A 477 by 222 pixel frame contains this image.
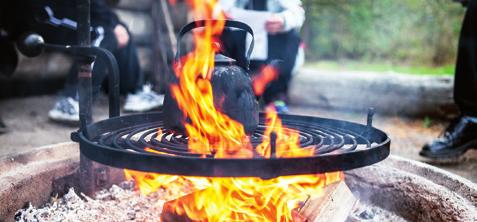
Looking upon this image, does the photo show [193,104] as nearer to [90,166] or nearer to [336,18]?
[90,166]

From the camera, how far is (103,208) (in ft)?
6.77

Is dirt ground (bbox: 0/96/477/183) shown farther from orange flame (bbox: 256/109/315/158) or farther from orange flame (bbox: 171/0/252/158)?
orange flame (bbox: 171/0/252/158)

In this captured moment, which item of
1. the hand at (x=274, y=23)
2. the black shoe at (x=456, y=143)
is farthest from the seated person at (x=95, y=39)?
the black shoe at (x=456, y=143)

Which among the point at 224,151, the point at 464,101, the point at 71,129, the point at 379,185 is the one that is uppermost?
the point at 224,151

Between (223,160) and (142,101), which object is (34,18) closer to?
(142,101)

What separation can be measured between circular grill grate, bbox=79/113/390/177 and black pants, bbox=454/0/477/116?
5.73 ft

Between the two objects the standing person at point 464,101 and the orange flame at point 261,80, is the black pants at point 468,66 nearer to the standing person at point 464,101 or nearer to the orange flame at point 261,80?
the standing person at point 464,101

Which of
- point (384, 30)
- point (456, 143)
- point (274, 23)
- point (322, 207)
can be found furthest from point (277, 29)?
point (384, 30)

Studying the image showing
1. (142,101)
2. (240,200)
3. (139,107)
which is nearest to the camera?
(240,200)

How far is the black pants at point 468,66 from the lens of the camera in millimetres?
3121

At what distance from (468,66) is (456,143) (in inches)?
22.5

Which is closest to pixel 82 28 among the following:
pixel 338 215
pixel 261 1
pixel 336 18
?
pixel 338 215

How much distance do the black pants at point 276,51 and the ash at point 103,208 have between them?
185 cm

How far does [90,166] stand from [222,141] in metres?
0.85
